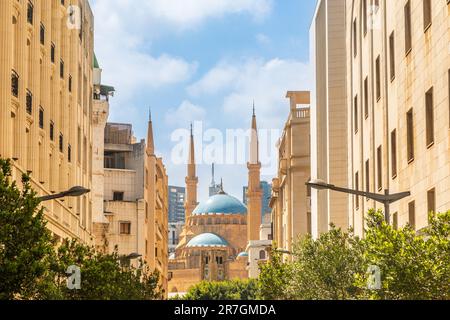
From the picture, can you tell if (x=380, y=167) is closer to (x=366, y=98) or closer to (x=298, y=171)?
(x=366, y=98)

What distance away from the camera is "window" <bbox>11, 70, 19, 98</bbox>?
3650 centimetres

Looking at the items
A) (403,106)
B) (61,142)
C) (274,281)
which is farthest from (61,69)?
→ (403,106)

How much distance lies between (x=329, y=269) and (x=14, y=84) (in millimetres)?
12921

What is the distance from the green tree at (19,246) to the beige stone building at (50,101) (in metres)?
8.94

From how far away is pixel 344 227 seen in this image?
60.4m

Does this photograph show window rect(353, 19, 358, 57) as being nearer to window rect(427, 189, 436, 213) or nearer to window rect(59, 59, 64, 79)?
window rect(59, 59, 64, 79)

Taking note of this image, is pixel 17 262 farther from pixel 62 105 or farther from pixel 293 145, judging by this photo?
pixel 293 145

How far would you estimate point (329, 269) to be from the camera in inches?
1448

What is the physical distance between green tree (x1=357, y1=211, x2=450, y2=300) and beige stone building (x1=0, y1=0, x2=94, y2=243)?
14059 mm

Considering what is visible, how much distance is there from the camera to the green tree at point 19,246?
22766 mm

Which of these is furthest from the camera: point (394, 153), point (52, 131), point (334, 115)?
point (334, 115)

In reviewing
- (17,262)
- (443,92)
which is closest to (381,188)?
(443,92)

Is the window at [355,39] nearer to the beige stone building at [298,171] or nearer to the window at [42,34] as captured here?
the window at [42,34]
